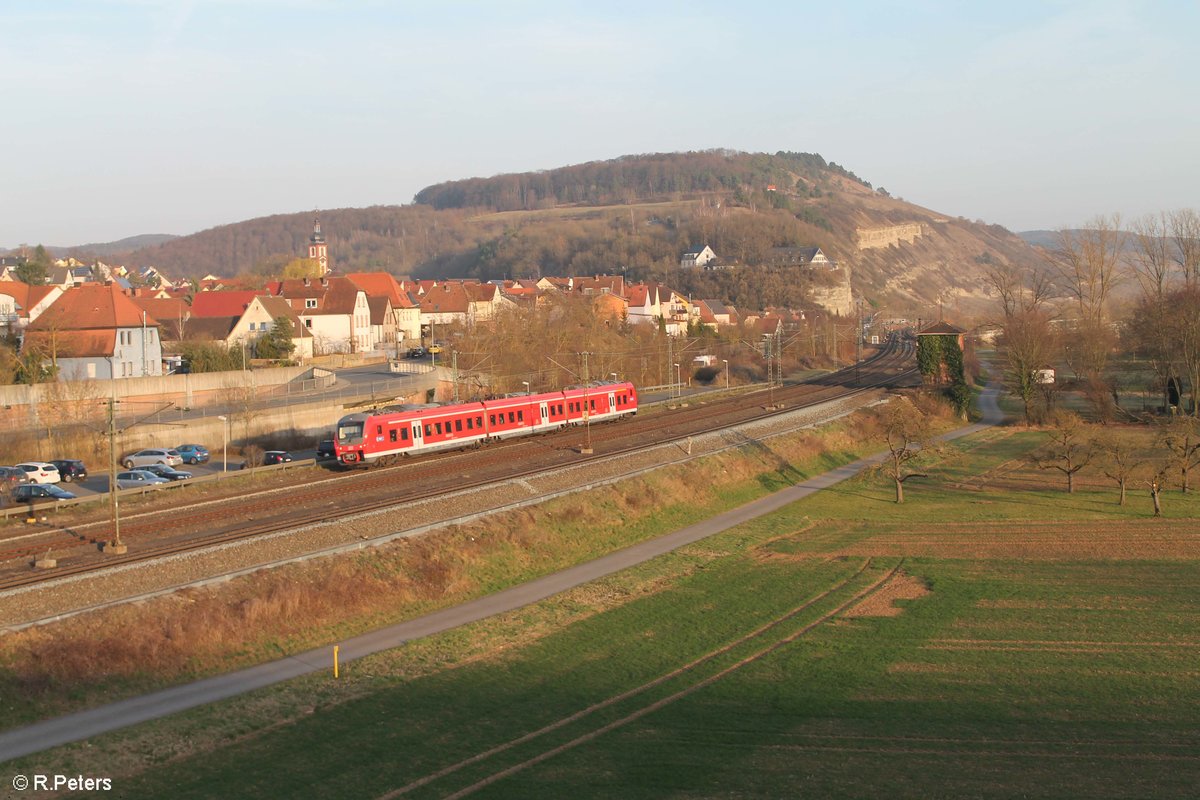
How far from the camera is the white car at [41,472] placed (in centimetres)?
3659

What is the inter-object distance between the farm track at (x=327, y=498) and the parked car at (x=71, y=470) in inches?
379

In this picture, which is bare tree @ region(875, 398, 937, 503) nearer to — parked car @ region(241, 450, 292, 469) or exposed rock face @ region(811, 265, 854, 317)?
parked car @ region(241, 450, 292, 469)

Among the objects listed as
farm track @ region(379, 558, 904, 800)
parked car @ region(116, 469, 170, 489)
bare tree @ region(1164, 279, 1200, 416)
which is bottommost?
farm track @ region(379, 558, 904, 800)

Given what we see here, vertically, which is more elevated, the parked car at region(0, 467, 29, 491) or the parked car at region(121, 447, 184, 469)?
the parked car at region(0, 467, 29, 491)

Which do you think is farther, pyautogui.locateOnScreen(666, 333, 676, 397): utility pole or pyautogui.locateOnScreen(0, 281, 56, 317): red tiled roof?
pyautogui.locateOnScreen(666, 333, 676, 397): utility pole

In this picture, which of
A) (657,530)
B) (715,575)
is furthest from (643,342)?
(715,575)

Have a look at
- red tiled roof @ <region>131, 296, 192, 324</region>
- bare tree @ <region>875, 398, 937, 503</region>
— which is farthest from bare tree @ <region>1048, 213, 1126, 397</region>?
red tiled roof @ <region>131, 296, 192, 324</region>

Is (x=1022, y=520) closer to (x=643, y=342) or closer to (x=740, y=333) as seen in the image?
(x=643, y=342)

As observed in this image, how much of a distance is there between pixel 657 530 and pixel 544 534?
498cm

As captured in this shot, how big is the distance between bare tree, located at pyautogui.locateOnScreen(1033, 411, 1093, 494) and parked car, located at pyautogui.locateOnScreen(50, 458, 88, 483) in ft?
120

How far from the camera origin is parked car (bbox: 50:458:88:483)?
1516 inches

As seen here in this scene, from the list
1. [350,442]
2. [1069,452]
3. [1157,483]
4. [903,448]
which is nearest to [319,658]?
[350,442]

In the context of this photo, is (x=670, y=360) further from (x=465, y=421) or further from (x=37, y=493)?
(x=37, y=493)

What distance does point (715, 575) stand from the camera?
1145 inches
